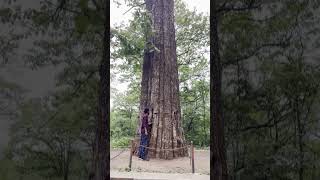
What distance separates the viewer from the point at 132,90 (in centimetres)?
1232

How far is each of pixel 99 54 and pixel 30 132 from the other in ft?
2.29

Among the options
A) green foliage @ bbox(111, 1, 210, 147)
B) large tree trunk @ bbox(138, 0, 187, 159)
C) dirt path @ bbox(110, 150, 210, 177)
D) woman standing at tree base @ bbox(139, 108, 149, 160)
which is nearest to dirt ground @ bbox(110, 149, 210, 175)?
dirt path @ bbox(110, 150, 210, 177)

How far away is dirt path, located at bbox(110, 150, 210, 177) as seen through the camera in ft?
23.0

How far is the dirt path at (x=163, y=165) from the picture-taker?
7.00 metres

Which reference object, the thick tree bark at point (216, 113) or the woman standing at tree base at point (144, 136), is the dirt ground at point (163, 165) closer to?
the woman standing at tree base at point (144, 136)

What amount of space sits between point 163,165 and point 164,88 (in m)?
1.82

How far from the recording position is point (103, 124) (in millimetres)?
2691

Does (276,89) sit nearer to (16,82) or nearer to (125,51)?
(16,82)

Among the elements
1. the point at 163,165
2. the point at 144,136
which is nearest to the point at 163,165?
the point at 163,165

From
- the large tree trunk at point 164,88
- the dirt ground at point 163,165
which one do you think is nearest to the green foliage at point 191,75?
the large tree trunk at point 164,88

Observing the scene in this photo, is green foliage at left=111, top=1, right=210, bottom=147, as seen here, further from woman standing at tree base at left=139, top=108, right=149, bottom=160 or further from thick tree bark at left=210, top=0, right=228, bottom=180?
thick tree bark at left=210, top=0, right=228, bottom=180

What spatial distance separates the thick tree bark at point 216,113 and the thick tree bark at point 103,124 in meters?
0.72

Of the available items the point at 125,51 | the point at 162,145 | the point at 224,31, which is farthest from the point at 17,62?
the point at 162,145

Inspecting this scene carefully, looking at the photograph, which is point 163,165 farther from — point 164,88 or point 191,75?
point 191,75
